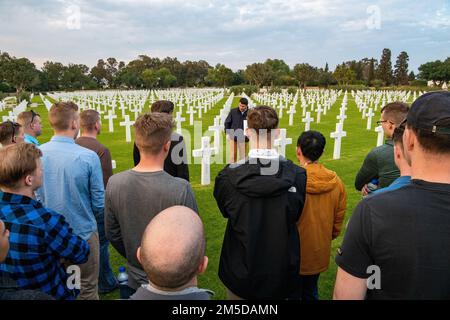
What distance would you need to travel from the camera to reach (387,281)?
1.53 metres

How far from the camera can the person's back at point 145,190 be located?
2422 millimetres

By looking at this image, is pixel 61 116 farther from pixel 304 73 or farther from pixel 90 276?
pixel 304 73

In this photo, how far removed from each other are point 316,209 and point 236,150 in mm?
6200

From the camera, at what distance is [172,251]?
136 cm

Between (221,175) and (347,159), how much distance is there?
8708 mm

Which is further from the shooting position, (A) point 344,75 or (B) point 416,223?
(A) point 344,75

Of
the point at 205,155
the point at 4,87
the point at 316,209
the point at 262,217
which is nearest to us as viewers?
the point at 262,217

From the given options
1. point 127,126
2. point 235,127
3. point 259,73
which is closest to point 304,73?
point 259,73

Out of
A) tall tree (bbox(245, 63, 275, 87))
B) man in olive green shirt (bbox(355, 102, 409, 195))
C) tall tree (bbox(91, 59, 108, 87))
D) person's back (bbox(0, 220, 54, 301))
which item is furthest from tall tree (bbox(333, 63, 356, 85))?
person's back (bbox(0, 220, 54, 301))

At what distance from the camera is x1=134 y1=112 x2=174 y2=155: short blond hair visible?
2.47m

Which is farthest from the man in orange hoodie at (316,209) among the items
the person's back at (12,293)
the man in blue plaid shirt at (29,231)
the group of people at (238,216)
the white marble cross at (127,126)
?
the white marble cross at (127,126)

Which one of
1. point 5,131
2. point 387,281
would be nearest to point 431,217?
point 387,281

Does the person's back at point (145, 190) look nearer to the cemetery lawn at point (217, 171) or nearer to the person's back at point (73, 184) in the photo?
the person's back at point (73, 184)

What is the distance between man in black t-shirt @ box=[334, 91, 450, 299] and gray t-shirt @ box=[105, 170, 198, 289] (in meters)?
1.28
